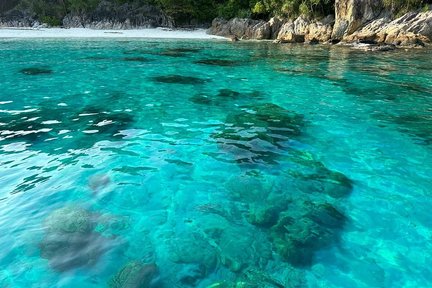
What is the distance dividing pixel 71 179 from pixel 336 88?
1036cm

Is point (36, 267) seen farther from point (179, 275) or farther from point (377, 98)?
Answer: point (377, 98)

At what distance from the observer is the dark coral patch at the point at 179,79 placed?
1422 centimetres

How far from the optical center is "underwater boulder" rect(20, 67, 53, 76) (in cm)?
1594

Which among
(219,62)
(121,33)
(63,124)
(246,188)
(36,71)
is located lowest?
(246,188)

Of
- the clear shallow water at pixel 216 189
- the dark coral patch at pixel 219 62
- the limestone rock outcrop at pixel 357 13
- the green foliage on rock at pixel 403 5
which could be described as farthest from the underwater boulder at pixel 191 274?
the green foliage on rock at pixel 403 5

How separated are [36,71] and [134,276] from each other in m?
15.9

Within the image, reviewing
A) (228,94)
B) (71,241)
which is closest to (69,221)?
(71,241)

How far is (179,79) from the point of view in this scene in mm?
14844

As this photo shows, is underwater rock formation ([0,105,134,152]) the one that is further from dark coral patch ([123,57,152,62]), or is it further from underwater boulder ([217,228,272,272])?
dark coral patch ([123,57,152,62])

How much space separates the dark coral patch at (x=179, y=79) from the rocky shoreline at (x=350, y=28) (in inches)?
694

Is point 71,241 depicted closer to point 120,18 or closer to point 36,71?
point 36,71

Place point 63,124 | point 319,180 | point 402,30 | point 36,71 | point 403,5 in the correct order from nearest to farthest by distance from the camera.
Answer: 1. point 319,180
2. point 63,124
3. point 36,71
4. point 402,30
5. point 403,5

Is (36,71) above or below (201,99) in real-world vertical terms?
above

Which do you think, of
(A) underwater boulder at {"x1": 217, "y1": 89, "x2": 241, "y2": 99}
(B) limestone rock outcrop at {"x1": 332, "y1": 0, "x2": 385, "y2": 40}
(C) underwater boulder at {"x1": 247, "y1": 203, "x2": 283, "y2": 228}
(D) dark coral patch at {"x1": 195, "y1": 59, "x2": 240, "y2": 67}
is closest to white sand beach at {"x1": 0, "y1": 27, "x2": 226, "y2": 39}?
(B) limestone rock outcrop at {"x1": 332, "y1": 0, "x2": 385, "y2": 40}
